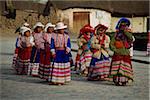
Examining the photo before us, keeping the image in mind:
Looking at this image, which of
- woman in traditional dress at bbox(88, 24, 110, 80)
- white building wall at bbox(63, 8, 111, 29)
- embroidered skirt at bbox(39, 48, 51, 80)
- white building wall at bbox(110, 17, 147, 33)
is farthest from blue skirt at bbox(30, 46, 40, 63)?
white building wall at bbox(110, 17, 147, 33)

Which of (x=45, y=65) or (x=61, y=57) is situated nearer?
(x=61, y=57)

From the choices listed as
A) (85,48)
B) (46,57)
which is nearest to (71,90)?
(46,57)

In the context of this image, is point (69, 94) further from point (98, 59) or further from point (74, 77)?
point (74, 77)

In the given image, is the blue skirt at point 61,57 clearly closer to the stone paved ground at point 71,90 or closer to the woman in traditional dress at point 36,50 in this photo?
the stone paved ground at point 71,90

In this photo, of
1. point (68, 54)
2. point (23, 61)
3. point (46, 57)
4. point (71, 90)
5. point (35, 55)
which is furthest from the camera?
point (23, 61)

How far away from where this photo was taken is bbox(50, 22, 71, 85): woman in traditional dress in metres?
12.5

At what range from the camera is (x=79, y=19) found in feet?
174

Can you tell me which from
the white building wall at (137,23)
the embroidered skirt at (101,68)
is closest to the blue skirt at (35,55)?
the embroidered skirt at (101,68)

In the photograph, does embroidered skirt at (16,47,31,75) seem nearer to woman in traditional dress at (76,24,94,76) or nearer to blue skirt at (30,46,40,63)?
blue skirt at (30,46,40,63)

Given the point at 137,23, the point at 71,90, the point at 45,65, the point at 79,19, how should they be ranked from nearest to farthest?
the point at 71,90
the point at 45,65
the point at 79,19
the point at 137,23

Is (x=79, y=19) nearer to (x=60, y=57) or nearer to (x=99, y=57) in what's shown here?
(x=99, y=57)

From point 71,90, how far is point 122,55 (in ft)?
6.23

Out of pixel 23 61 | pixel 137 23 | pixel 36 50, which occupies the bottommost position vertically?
pixel 23 61

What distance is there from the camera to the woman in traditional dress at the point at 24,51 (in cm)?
1541
